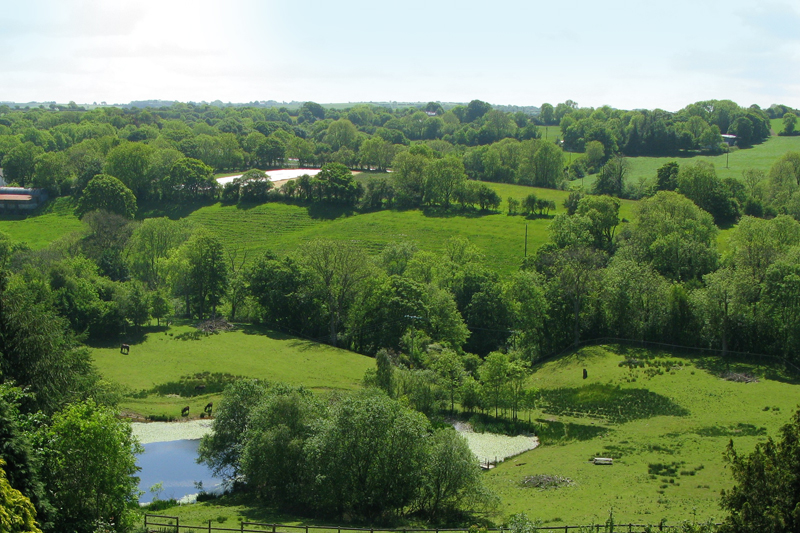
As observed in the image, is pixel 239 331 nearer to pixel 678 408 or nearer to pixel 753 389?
pixel 678 408

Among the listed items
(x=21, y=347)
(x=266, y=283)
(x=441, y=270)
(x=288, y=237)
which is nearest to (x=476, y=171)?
(x=288, y=237)

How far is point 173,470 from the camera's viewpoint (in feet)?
146

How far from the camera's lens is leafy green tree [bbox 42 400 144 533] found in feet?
88.8

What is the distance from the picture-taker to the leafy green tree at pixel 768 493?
23.5 m

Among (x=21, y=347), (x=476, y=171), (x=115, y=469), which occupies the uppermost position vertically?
(x=476, y=171)

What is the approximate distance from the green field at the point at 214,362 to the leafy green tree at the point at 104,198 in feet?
A: 143

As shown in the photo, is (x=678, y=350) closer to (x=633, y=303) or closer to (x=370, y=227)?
(x=633, y=303)

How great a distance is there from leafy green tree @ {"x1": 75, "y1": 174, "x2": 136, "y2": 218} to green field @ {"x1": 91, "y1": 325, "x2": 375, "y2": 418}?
43.6m

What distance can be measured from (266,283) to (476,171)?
78.5 m

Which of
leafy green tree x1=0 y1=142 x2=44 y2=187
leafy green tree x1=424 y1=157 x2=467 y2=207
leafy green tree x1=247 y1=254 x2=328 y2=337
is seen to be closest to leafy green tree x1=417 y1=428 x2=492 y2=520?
leafy green tree x1=247 y1=254 x2=328 y2=337

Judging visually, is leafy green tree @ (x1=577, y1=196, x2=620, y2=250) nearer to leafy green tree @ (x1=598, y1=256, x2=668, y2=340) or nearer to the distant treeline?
leafy green tree @ (x1=598, y1=256, x2=668, y2=340)

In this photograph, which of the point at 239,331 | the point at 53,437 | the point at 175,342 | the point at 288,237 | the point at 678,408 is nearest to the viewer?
the point at 53,437

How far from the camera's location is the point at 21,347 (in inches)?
1389

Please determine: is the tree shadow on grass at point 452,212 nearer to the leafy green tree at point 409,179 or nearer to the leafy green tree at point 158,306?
the leafy green tree at point 409,179
